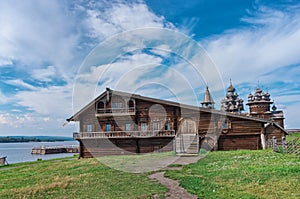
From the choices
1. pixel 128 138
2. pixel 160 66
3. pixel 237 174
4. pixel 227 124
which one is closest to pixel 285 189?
pixel 237 174

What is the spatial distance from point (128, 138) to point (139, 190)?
2117 centimetres

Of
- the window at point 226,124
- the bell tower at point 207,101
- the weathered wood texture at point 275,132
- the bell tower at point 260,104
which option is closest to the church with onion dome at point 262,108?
the bell tower at point 260,104

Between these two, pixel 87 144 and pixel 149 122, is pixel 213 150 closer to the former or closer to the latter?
pixel 149 122


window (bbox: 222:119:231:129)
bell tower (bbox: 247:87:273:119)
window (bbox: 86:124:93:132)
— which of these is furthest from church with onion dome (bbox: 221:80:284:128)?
window (bbox: 86:124:93:132)

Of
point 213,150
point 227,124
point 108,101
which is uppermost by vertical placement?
point 108,101

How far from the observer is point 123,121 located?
3328cm

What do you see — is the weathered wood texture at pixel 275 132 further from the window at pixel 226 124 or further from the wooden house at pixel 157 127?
the window at pixel 226 124

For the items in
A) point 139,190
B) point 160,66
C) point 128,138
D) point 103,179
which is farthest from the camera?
point 128,138

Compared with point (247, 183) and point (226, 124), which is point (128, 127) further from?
point (247, 183)

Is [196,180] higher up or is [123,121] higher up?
[123,121]

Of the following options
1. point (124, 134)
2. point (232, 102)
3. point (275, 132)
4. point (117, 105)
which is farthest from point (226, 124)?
point (232, 102)

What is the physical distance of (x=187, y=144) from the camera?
28.9m

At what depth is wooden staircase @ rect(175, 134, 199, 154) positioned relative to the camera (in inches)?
1105

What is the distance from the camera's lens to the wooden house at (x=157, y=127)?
99.0 ft
